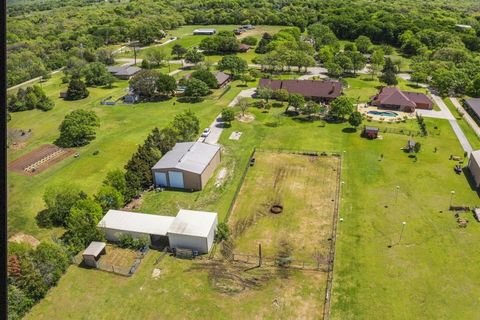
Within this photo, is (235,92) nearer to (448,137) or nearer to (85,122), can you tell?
(85,122)

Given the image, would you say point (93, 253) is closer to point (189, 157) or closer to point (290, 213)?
point (189, 157)

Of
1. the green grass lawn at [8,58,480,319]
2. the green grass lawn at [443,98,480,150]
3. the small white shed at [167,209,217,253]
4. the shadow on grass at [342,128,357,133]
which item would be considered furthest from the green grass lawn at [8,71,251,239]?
the green grass lawn at [443,98,480,150]

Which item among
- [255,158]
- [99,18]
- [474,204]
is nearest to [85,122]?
[255,158]

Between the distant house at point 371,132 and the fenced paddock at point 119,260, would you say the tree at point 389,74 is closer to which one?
the distant house at point 371,132

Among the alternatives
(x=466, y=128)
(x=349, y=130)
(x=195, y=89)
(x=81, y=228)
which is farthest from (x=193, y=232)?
(x=466, y=128)

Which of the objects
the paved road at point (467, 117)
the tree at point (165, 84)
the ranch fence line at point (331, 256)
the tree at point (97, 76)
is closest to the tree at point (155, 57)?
the tree at point (97, 76)

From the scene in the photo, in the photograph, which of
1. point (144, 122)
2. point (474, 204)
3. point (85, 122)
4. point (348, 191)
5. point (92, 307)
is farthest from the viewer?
point (144, 122)
